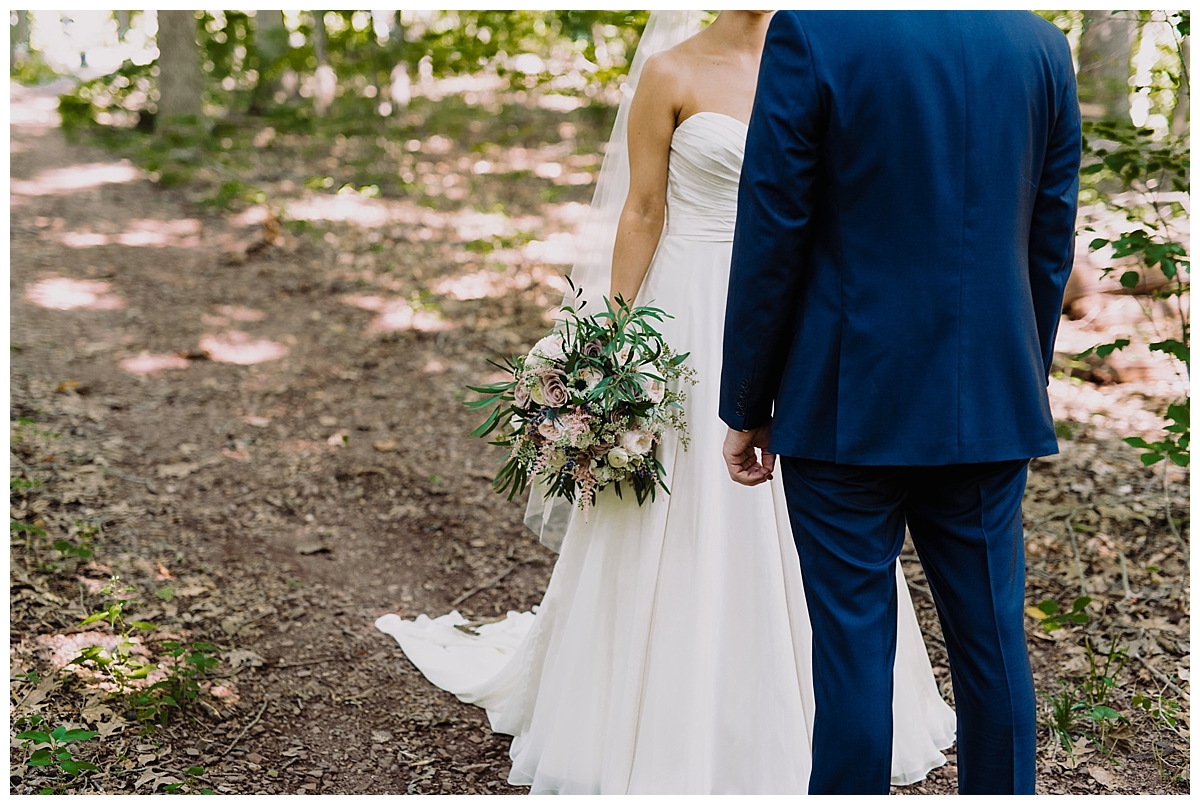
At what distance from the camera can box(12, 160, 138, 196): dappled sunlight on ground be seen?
962cm

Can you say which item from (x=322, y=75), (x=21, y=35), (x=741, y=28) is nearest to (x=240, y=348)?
(x=741, y=28)

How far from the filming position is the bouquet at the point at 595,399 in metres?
2.51

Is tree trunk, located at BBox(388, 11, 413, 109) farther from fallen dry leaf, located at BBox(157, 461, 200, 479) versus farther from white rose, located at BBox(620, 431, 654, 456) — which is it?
white rose, located at BBox(620, 431, 654, 456)

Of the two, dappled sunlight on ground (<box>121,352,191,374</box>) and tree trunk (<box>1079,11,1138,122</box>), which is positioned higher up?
tree trunk (<box>1079,11,1138,122</box>)

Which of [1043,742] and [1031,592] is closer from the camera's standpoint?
[1043,742]

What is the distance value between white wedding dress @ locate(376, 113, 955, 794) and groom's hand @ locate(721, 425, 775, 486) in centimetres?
50

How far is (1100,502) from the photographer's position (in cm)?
438

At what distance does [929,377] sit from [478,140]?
11.0 meters

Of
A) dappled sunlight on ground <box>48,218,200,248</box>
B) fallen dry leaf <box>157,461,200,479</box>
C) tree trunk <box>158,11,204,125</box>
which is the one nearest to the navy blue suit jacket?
fallen dry leaf <box>157,461,200,479</box>

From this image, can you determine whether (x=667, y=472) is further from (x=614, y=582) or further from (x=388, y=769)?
(x=388, y=769)

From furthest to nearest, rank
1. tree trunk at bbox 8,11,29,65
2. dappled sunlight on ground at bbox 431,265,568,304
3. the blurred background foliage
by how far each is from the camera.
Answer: tree trunk at bbox 8,11,29,65 → the blurred background foliage → dappled sunlight on ground at bbox 431,265,568,304

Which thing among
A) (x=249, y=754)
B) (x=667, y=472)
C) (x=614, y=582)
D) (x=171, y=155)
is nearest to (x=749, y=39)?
(x=667, y=472)

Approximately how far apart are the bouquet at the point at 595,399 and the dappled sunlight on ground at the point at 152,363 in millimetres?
4382

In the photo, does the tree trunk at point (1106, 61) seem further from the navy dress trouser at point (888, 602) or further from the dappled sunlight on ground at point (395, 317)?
the dappled sunlight on ground at point (395, 317)
